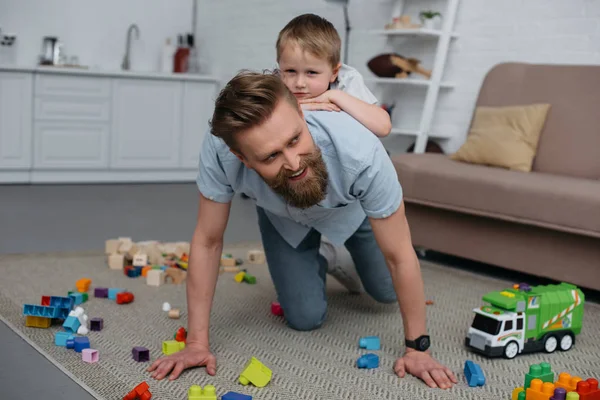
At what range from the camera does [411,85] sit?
195 inches

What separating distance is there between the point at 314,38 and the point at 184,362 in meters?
1.04

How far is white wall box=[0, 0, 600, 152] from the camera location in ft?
13.8

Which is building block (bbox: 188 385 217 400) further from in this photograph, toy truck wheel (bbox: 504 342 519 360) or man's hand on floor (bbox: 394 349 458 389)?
toy truck wheel (bbox: 504 342 519 360)

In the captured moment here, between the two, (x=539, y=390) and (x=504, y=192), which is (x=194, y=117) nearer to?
(x=504, y=192)

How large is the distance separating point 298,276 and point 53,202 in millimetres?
2848

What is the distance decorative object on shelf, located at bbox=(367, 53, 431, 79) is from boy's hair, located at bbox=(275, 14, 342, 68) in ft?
7.66

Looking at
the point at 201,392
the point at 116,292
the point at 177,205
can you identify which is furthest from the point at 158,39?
the point at 201,392

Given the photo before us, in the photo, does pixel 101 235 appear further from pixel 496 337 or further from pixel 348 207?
pixel 496 337

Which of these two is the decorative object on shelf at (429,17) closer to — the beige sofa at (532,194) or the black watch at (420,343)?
the beige sofa at (532,194)

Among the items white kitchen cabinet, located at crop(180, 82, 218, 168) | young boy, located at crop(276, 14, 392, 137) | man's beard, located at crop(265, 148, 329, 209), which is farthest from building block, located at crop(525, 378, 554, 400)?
white kitchen cabinet, located at crop(180, 82, 218, 168)

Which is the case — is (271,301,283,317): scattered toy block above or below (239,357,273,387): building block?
below

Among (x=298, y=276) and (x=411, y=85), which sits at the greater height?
(x=411, y=85)

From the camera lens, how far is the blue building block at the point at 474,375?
208cm

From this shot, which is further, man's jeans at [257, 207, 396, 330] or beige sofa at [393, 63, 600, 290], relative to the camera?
beige sofa at [393, 63, 600, 290]
